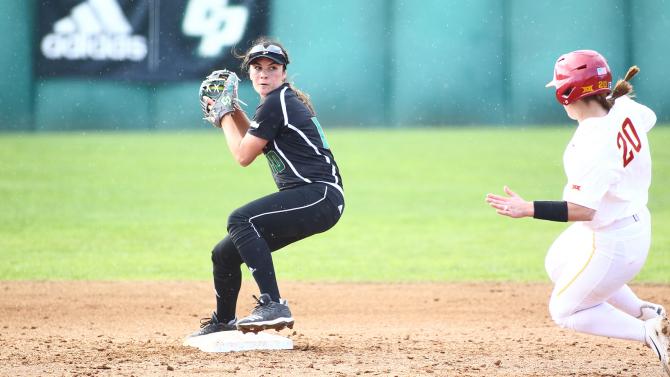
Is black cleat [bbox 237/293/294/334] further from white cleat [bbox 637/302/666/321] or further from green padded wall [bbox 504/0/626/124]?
green padded wall [bbox 504/0/626/124]

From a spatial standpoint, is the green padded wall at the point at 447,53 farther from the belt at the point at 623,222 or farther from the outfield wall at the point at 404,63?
the belt at the point at 623,222

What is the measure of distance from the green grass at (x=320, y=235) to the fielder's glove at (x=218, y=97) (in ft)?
12.8

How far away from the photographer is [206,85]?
455 cm

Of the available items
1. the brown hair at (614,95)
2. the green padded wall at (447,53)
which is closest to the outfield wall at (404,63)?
the green padded wall at (447,53)

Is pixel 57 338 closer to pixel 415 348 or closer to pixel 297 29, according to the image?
pixel 415 348

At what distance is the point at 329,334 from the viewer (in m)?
5.47

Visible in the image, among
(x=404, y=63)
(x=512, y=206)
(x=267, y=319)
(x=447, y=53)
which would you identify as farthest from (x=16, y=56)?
(x=512, y=206)

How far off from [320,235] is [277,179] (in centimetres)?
682

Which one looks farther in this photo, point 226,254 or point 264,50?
point 226,254

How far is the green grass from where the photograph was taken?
897 centimetres

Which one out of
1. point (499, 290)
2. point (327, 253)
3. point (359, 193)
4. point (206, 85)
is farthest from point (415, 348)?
point (359, 193)

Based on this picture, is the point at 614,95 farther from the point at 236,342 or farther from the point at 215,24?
the point at 215,24

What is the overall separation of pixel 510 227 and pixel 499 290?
3.78m

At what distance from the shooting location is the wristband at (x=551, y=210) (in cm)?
376
